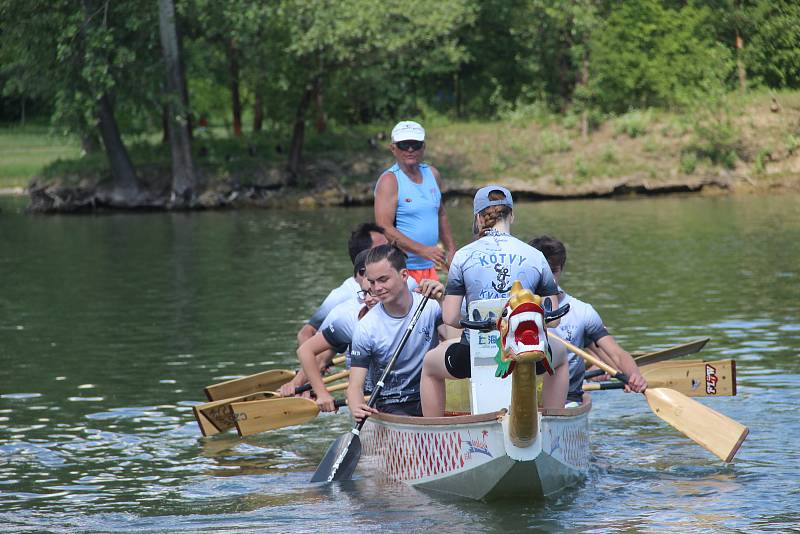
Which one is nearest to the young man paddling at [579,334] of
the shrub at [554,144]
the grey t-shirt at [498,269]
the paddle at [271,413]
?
the grey t-shirt at [498,269]

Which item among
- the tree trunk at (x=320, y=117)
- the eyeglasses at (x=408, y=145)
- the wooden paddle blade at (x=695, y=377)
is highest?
the tree trunk at (x=320, y=117)

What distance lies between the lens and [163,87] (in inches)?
1403

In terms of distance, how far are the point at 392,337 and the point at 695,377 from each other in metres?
2.78

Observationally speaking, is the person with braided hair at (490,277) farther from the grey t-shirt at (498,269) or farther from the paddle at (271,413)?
the paddle at (271,413)

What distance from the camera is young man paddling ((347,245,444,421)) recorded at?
27.7 ft

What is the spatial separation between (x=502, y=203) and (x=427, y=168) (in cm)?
271

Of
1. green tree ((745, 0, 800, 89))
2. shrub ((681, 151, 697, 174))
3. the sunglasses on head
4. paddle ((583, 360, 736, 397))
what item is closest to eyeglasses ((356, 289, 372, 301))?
the sunglasses on head

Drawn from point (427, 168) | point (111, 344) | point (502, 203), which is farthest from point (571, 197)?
point (502, 203)

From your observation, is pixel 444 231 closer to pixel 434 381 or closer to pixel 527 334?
pixel 434 381

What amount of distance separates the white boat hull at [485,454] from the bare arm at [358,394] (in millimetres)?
111

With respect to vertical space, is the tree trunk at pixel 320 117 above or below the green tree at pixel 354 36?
below

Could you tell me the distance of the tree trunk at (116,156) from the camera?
3553 cm

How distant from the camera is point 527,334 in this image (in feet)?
22.2

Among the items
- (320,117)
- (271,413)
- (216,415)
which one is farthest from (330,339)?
(320,117)
